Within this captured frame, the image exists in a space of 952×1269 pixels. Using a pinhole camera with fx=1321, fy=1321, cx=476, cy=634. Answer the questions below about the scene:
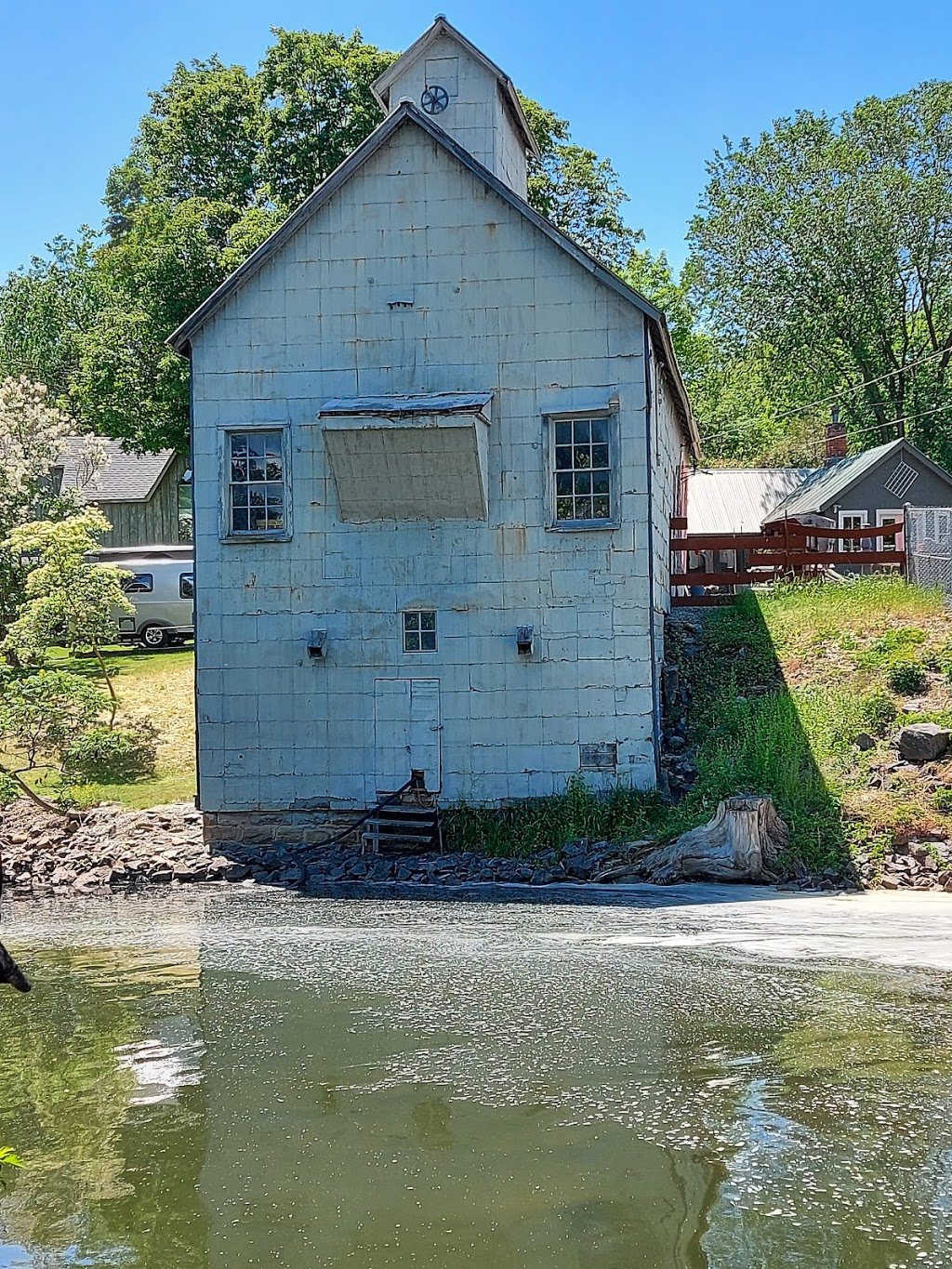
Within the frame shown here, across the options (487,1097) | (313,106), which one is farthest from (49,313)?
(487,1097)

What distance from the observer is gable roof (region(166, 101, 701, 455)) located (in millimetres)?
17938

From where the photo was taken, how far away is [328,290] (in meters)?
18.6

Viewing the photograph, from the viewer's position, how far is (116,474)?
41.9 meters

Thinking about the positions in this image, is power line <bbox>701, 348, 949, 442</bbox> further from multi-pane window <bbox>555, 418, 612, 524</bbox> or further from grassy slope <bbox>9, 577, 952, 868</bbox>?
multi-pane window <bbox>555, 418, 612, 524</bbox>

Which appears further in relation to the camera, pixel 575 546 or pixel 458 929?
pixel 575 546

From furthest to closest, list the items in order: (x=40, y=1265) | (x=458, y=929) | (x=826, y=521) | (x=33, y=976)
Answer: (x=826, y=521), (x=458, y=929), (x=33, y=976), (x=40, y=1265)

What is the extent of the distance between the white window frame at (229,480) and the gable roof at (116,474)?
2115 centimetres

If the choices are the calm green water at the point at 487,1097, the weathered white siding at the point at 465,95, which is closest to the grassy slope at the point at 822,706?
the calm green water at the point at 487,1097

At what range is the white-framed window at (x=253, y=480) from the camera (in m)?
18.8

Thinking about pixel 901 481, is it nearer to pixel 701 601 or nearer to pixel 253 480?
pixel 701 601

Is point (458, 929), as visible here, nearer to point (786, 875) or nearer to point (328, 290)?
point (786, 875)

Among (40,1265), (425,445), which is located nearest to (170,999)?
(40,1265)

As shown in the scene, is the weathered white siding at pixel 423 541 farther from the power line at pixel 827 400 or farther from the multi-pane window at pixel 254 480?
the power line at pixel 827 400

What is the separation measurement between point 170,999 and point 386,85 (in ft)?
Answer: 50.9
